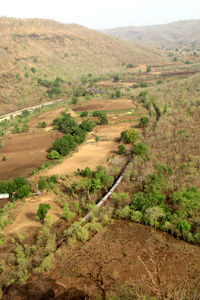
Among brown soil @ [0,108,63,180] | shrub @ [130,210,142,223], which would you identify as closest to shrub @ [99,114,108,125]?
brown soil @ [0,108,63,180]

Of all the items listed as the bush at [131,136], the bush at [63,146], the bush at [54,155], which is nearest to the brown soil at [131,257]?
the bush at [54,155]

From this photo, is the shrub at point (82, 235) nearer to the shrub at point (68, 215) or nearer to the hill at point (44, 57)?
the shrub at point (68, 215)

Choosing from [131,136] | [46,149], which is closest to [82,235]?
[131,136]

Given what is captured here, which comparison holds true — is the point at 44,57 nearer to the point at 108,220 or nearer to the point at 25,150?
the point at 25,150

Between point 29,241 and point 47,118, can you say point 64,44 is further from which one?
point 29,241

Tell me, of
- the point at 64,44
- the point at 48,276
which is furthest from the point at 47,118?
the point at 64,44
